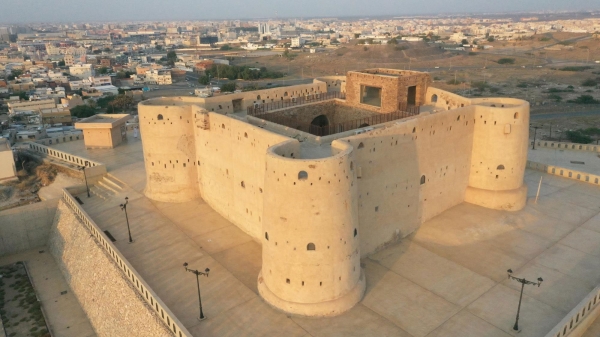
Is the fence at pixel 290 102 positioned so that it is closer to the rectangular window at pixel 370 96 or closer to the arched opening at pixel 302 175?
the rectangular window at pixel 370 96

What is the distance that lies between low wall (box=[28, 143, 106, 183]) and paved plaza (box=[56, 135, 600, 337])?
5.03 meters

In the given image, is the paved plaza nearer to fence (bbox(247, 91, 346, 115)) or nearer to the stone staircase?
the stone staircase

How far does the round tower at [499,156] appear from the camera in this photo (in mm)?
27297

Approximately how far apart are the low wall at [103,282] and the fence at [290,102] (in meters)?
12.2

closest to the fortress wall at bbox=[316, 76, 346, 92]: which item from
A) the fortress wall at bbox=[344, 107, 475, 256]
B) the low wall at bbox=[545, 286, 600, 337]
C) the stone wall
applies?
the fortress wall at bbox=[344, 107, 475, 256]

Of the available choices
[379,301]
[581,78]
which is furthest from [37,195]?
[581,78]

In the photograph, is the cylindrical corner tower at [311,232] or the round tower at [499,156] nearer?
the cylindrical corner tower at [311,232]

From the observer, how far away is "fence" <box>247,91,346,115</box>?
30.3 metres

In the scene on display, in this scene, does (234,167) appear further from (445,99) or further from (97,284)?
(445,99)

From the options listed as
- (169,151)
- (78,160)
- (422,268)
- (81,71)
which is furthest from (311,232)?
(81,71)

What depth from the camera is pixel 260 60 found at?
165375 millimetres

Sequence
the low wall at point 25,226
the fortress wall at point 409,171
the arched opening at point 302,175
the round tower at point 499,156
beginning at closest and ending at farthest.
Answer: the arched opening at point 302,175, the fortress wall at point 409,171, the round tower at point 499,156, the low wall at point 25,226

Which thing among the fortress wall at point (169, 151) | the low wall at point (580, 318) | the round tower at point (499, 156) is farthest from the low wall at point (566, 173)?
the fortress wall at point (169, 151)

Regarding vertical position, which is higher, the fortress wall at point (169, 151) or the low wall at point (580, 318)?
the fortress wall at point (169, 151)
